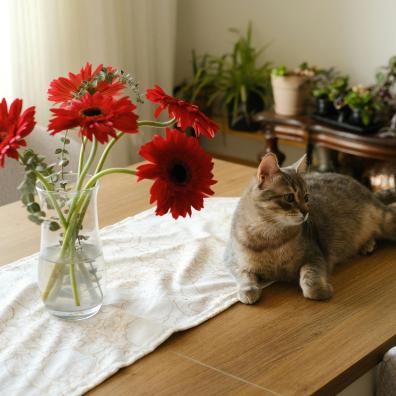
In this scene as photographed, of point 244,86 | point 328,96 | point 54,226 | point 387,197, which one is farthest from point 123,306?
point 244,86

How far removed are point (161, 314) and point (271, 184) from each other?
35 centimetres

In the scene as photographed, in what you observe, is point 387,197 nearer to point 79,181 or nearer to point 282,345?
point 282,345

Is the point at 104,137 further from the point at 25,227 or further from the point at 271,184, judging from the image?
the point at 25,227

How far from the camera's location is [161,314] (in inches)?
54.6

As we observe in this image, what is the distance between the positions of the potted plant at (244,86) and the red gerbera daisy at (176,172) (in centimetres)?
267

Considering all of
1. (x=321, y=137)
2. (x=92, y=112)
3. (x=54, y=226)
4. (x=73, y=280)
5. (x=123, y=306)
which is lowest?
(x=321, y=137)

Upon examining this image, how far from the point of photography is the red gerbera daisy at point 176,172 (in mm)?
1154

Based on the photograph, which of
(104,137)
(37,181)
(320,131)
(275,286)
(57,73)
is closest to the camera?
(104,137)

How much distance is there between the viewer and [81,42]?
350 centimetres

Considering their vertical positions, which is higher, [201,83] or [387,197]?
[387,197]

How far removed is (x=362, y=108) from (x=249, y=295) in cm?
182

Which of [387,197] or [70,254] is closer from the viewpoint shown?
[70,254]

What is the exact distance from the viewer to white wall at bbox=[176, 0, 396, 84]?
3582mm

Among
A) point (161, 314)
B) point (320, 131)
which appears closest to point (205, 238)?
point (161, 314)
